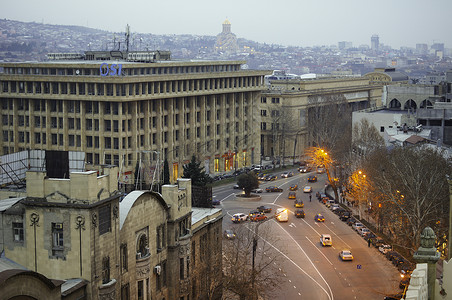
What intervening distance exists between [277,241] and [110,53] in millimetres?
66864

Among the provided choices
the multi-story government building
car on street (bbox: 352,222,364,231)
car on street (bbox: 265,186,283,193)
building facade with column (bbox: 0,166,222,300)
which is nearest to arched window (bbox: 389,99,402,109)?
the multi-story government building

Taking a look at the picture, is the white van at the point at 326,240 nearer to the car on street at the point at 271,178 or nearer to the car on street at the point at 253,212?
the car on street at the point at 253,212

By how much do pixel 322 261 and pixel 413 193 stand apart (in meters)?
11.0

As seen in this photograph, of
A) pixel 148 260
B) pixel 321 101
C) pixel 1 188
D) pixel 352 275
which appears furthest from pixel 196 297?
pixel 321 101

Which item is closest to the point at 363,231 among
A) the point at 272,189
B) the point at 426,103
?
the point at 272,189

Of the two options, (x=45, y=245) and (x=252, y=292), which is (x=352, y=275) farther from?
(x=45, y=245)

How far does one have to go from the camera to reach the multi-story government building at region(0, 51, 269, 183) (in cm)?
11388

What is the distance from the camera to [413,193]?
75.3 m

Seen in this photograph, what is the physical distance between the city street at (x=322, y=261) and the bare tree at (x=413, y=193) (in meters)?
3.94

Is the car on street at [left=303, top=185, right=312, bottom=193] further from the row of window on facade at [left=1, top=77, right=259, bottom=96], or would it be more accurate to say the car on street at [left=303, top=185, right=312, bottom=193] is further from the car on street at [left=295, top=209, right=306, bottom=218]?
the row of window on facade at [left=1, top=77, right=259, bottom=96]

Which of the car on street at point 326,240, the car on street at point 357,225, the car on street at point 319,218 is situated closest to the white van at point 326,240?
the car on street at point 326,240

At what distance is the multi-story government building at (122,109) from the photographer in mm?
113875

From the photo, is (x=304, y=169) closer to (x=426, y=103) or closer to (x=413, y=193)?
(x=426, y=103)

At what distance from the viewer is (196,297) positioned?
55938 mm
